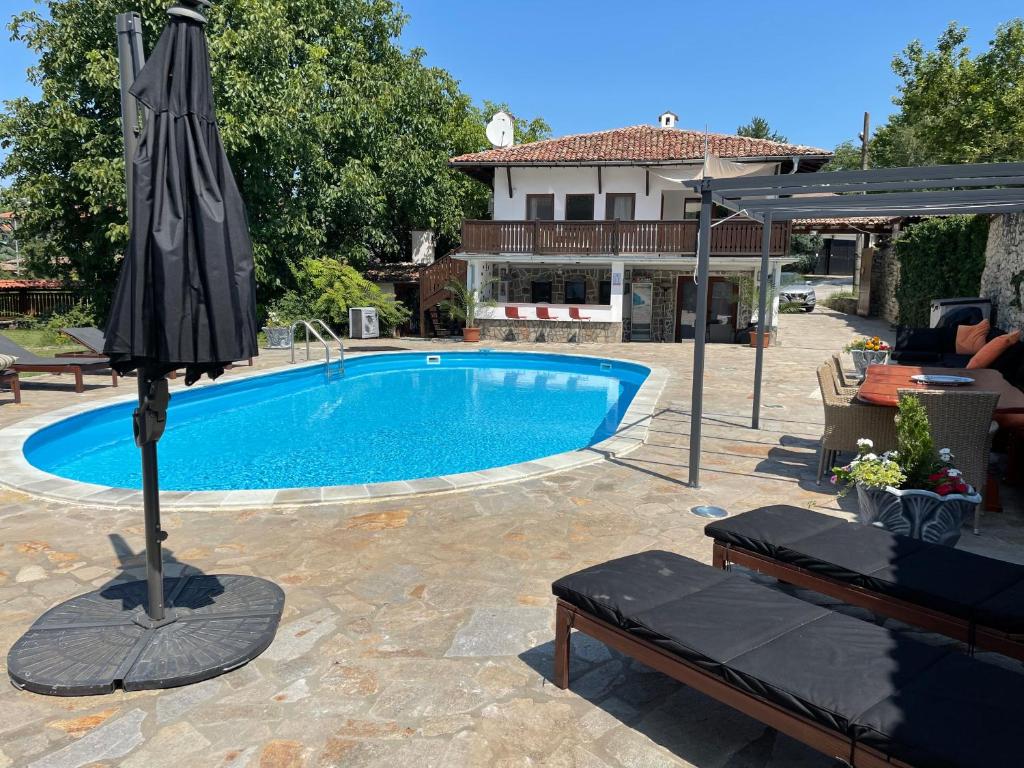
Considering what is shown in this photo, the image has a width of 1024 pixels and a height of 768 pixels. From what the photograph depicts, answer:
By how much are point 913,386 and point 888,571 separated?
3.24 metres

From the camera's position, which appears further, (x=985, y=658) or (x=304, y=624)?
(x=304, y=624)

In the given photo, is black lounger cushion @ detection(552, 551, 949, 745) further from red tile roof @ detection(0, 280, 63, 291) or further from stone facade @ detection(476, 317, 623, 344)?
red tile roof @ detection(0, 280, 63, 291)

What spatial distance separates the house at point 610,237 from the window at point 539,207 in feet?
0.11

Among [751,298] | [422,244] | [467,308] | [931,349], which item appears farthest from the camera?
[422,244]

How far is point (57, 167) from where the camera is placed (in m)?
18.1

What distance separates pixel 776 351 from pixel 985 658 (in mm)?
13995

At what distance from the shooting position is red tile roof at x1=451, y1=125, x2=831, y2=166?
19828 mm

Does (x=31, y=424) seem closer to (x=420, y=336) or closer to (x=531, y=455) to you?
(x=531, y=455)

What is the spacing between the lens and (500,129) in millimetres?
23000

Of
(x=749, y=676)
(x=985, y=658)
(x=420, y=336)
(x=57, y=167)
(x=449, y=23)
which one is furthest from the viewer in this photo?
(x=449, y=23)

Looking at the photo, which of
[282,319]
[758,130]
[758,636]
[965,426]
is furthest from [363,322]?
[758,130]

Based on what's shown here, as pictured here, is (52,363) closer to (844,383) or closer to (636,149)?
(844,383)

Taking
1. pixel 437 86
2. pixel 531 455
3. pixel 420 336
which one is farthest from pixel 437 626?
pixel 437 86

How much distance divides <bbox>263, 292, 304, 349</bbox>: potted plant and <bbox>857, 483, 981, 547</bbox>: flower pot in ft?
49.7
